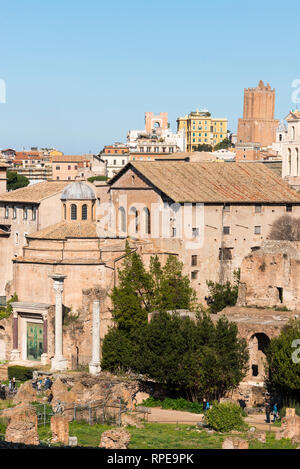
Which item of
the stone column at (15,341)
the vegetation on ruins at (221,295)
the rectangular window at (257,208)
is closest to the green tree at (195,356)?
the stone column at (15,341)

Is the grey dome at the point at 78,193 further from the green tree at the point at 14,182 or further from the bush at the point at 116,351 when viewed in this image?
the green tree at the point at 14,182

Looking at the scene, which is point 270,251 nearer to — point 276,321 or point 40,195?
point 276,321

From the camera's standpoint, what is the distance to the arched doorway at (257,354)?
160ft

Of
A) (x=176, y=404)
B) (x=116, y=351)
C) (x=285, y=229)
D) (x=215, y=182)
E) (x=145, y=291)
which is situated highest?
(x=215, y=182)

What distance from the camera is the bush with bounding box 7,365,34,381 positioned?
52125 millimetres

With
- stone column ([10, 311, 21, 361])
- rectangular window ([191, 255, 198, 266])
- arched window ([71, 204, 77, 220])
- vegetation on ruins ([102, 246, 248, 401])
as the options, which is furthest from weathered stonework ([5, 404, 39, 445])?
rectangular window ([191, 255, 198, 266])

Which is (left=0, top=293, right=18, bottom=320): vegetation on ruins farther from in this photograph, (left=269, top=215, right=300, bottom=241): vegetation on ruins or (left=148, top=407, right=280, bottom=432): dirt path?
(left=269, top=215, right=300, bottom=241): vegetation on ruins

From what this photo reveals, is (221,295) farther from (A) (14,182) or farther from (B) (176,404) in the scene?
(A) (14,182)

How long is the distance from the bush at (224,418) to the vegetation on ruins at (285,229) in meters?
20.8

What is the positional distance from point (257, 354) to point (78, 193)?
14.2 meters

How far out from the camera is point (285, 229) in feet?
203

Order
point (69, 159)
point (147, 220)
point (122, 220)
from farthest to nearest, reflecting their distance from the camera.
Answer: point (69, 159), point (122, 220), point (147, 220)

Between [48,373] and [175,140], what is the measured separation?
137 metres

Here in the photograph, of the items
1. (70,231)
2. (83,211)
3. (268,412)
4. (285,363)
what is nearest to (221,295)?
(83,211)
